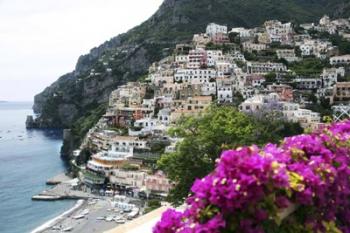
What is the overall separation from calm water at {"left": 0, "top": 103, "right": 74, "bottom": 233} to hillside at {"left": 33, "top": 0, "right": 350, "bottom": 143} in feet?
22.4

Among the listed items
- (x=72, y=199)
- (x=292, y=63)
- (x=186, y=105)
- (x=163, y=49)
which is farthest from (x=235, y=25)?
(x=72, y=199)

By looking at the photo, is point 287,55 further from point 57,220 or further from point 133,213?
point 57,220

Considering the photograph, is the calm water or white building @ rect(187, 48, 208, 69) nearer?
the calm water

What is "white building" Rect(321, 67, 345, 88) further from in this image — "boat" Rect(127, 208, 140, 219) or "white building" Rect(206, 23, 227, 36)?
"white building" Rect(206, 23, 227, 36)

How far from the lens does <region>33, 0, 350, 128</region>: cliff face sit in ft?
300

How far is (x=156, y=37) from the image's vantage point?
317ft

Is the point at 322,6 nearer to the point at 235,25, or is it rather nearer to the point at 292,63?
the point at 235,25

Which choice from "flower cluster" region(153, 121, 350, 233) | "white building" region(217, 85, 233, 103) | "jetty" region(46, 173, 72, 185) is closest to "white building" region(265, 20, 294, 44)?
"white building" region(217, 85, 233, 103)

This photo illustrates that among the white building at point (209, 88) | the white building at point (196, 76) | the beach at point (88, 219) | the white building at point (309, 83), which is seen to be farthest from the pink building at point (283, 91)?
the beach at point (88, 219)

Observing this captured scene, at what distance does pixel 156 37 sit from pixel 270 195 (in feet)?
309

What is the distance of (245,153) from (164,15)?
108429mm

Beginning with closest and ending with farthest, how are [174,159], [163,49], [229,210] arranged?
1. [229,210]
2. [174,159]
3. [163,49]

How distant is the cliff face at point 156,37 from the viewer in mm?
91375

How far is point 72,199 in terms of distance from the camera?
4453 cm
